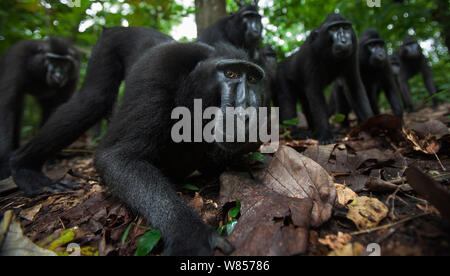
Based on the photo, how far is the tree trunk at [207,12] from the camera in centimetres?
487

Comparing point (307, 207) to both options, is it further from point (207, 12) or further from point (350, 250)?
point (207, 12)

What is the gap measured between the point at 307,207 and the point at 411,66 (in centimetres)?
905

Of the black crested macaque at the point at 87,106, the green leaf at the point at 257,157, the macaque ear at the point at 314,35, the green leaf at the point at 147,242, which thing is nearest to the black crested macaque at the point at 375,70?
the macaque ear at the point at 314,35

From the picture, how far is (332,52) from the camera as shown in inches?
157

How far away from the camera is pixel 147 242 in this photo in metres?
1.43

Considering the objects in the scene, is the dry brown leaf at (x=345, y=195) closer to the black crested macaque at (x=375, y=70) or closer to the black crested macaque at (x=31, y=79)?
the black crested macaque at (x=31, y=79)

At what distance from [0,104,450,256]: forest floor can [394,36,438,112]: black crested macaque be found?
19.3 ft

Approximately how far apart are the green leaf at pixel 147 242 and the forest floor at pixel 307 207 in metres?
0.07

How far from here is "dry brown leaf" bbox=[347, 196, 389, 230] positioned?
1303mm

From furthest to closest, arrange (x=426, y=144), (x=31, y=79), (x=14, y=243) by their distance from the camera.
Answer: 1. (x=31, y=79)
2. (x=426, y=144)
3. (x=14, y=243)

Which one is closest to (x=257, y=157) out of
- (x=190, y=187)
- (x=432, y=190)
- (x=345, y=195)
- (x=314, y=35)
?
(x=190, y=187)

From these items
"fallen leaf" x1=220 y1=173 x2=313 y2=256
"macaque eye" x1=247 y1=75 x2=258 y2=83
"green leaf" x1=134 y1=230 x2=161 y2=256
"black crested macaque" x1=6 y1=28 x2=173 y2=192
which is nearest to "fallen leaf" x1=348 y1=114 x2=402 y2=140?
"macaque eye" x1=247 y1=75 x2=258 y2=83
